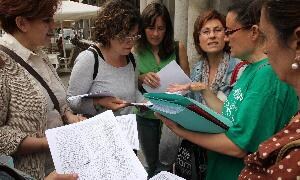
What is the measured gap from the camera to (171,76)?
9.53 ft

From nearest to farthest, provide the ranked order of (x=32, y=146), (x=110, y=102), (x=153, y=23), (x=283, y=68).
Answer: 1. (x=283, y=68)
2. (x=32, y=146)
3. (x=110, y=102)
4. (x=153, y=23)

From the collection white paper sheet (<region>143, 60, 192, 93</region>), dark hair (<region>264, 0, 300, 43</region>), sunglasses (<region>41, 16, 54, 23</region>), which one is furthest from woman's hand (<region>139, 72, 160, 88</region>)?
dark hair (<region>264, 0, 300, 43</region>)

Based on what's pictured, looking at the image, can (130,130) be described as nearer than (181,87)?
Yes

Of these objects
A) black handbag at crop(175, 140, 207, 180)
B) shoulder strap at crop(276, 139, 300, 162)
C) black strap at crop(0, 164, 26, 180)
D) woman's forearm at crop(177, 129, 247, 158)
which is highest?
shoulder strap at crop(276, 139, 300, 162)

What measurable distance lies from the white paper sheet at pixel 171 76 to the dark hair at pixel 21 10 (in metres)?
1.09

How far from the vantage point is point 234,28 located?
2018 millimetres

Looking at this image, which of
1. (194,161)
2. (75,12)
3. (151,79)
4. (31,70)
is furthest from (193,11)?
(75,12)

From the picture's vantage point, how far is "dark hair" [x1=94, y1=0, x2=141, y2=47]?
2.74m

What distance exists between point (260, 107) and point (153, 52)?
1864mm

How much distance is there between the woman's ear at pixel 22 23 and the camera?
6.35 ft

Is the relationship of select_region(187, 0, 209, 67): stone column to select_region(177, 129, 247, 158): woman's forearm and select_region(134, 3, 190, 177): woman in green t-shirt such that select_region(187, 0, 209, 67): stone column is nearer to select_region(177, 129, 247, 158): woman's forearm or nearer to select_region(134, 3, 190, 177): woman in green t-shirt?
select_region(134, 3, 190, 177): woman in green t-shirt

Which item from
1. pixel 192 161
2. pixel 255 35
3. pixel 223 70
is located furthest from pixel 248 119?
pixel 223 70

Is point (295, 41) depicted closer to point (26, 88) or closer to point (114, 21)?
point (26, 88)

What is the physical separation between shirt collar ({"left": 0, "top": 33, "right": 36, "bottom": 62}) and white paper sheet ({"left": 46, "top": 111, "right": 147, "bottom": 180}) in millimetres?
486
